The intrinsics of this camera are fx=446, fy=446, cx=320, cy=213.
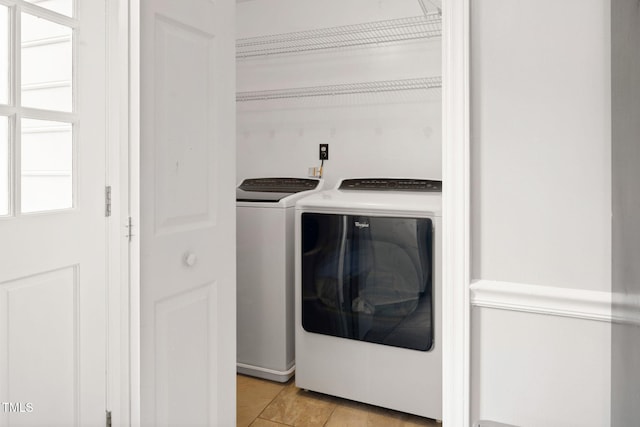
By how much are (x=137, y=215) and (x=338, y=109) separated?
6.00 feet

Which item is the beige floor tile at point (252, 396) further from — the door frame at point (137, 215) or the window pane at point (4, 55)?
the window pane at point (4, 55)

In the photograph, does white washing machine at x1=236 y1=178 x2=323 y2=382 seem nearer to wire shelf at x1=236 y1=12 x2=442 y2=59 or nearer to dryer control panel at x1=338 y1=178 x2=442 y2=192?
dryer control panel at x1=338 y1=178 x2=442 y2=192

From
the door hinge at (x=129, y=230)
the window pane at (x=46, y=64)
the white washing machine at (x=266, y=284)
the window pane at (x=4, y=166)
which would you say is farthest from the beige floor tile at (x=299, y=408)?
the window pane at (x=46, y=64)

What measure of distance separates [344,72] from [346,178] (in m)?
0.68

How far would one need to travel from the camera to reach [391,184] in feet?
8.48

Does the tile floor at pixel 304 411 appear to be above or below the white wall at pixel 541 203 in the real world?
below

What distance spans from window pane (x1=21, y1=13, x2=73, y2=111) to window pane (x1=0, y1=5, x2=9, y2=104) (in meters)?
0.04

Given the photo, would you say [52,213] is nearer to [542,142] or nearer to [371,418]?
[542,142]

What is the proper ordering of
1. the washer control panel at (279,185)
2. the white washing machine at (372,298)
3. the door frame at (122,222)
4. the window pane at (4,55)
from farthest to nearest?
1. the washer control panel at (279,185)
2. the white washing machine at (372,298)
3. the door frame at (122,222)
4. the window pane at (4,55)

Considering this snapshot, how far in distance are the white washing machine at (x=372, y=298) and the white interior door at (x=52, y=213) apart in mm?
1135

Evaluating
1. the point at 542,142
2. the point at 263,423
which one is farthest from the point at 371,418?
the point at 542,142

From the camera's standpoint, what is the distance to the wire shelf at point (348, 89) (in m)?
2.61

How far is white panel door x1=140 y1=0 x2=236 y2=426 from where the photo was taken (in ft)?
4.37

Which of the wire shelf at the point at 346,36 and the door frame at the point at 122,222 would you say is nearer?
the door frame at the point at 122,222
